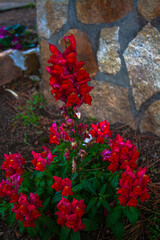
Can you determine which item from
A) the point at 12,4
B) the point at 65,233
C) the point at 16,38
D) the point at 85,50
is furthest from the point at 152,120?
the point at 12,4

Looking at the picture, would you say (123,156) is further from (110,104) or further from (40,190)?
(110,104)

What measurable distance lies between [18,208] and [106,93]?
135cm

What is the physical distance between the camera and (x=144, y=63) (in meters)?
1.95

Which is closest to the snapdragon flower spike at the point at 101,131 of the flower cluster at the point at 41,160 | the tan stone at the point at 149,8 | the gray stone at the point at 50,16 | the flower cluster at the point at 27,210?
the flower cluster at the point at 41,160

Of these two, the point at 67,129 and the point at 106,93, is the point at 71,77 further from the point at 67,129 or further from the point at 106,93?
the point at 106,93

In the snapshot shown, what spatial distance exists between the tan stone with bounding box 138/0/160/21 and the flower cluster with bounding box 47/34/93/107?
3.10 feet

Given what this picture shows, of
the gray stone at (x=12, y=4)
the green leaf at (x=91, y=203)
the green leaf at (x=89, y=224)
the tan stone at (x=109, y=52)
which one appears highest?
the tan stone at (x=109, y=52)

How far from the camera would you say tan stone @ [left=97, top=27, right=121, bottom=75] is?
202cm

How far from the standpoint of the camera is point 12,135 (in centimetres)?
246

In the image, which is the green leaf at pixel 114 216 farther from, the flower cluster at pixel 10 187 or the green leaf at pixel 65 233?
the flower cluster at pixel 10 187

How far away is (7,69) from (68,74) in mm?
2183

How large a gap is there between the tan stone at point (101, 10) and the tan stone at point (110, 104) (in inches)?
21.2

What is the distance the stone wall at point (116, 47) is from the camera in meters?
1.86

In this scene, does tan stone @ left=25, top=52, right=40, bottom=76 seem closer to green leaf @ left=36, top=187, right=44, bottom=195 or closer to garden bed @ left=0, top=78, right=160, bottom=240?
garden bed @ left=0, top=78, right=160, bottom=240
